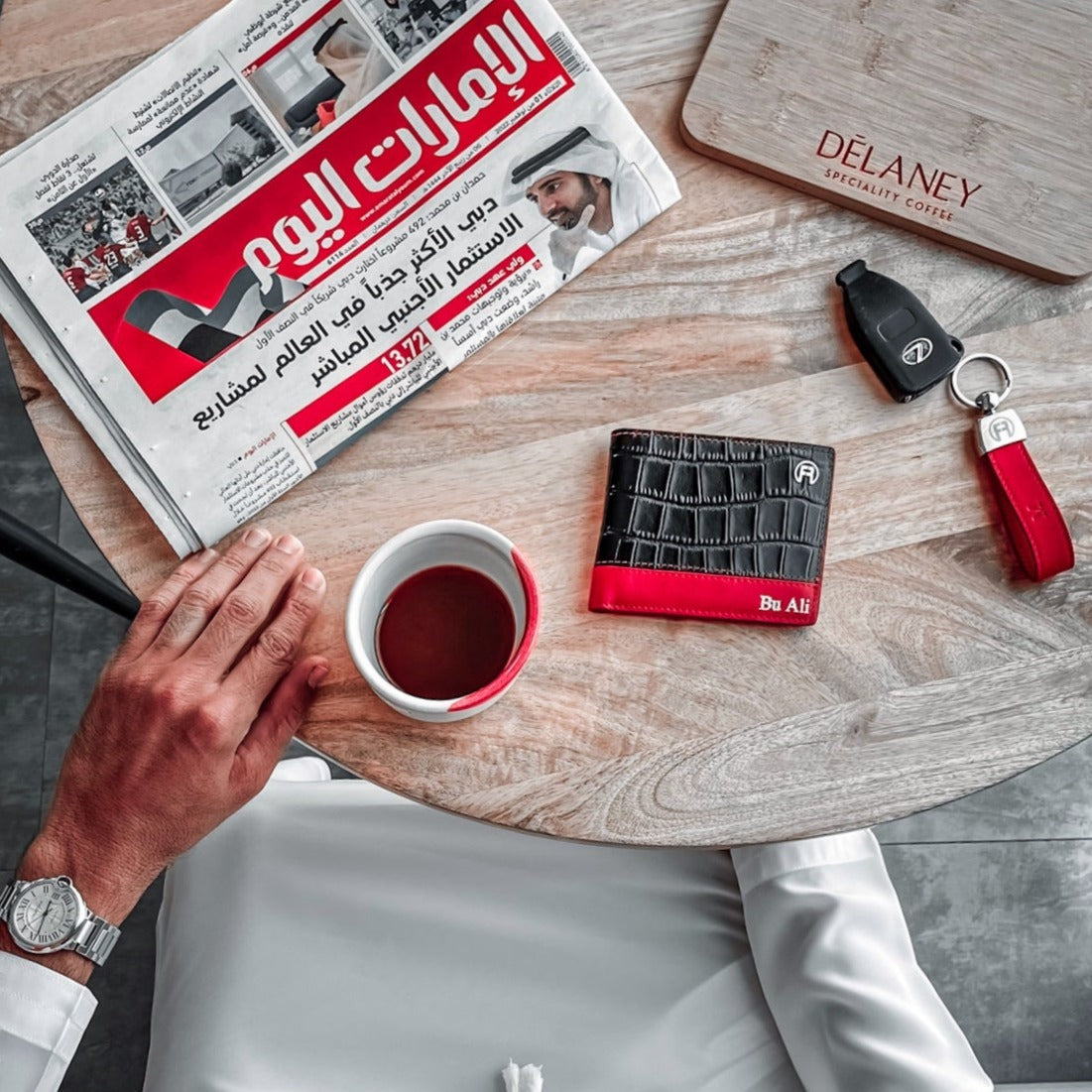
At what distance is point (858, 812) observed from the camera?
2.18ft

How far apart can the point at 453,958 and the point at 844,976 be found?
13.1 inches

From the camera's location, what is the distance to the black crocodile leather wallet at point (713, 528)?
68 cm

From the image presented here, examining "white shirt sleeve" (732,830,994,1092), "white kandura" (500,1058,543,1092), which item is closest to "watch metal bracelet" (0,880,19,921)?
"white kandura" (500,1058,543,1092)

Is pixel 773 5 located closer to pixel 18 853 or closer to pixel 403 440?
pixel 403 440

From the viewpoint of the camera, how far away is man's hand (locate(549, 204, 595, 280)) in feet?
2.33

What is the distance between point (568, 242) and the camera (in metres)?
0.71

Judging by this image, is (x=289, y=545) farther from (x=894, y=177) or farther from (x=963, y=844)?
(x=963, y=844)

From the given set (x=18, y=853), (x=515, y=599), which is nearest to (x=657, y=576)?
(x=515, y=599)

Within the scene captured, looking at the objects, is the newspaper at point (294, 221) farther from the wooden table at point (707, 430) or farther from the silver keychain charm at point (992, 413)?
the silver keychain charm at point (992, 413)

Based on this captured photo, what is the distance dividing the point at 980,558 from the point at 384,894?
1.87ft

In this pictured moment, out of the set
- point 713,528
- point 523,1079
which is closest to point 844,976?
point 523,1079

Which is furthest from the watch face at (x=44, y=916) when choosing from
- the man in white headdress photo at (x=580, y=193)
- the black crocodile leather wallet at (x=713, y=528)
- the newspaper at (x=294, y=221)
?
the man in white headdress photo at (x=580, y=193)

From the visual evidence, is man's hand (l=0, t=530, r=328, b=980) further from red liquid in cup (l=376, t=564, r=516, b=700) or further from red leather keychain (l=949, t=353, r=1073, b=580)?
red leather keychain (l=949, t=353, r=1073, b=580)

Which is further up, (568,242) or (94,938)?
(568,242)
